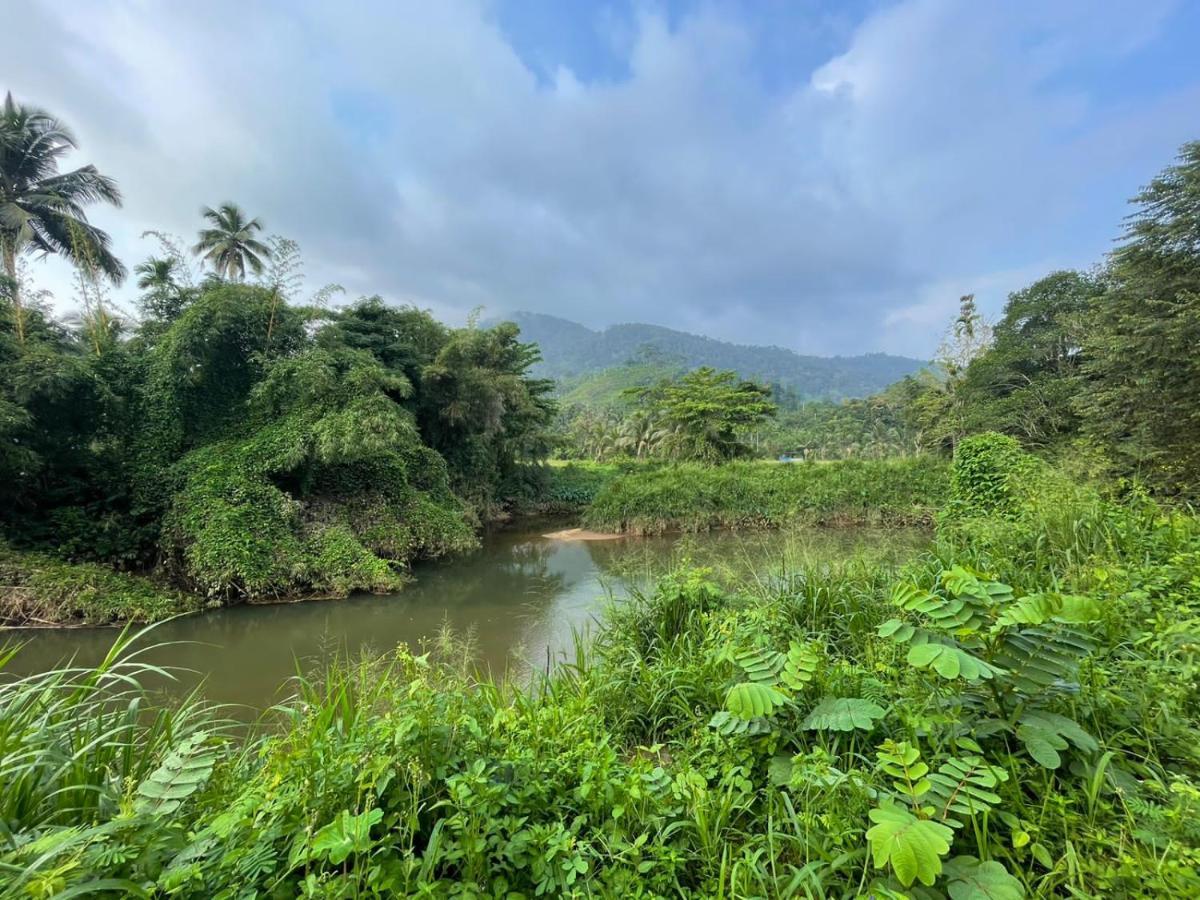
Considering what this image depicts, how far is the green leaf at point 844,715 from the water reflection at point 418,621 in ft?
6.95

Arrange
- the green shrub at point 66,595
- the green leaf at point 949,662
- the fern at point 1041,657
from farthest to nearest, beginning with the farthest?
the green shrub at point 66,595, the fern at point 1041,657, the green leaf at point 949,662

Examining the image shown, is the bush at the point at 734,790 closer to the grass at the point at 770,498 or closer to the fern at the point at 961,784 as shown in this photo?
the fern at the point at 961,784

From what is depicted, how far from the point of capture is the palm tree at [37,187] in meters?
13.4

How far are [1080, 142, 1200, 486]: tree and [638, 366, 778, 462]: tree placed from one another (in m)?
11.9

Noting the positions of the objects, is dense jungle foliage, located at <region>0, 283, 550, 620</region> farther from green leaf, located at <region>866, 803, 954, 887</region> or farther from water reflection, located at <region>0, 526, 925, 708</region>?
green leaf, located at <region>866, 803, 954, 887</region>

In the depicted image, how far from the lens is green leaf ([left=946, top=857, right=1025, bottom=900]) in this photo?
1049mm

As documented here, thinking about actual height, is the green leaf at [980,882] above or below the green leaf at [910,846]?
below

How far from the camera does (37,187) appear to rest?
14.4 metres

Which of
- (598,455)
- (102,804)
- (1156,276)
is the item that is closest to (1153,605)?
(102,804)

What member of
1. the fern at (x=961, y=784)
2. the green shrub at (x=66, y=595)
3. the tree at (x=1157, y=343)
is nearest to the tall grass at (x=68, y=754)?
the fern at (x=961, y=784)

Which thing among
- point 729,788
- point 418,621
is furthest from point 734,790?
point 418,621

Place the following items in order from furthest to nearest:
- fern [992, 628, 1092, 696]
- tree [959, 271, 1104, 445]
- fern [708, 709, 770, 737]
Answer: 1. tree [959, 271, 1104, 445]
2. fern [708, 709, 770, 737]
3. fern [992, 628, 1092, 696]

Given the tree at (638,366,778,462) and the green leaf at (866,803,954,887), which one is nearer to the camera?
the green leaf at (866,803,954,887)

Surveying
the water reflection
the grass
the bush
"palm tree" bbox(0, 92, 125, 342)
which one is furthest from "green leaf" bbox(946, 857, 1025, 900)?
"palm tree" bbox(0, 92, 125, 342)
